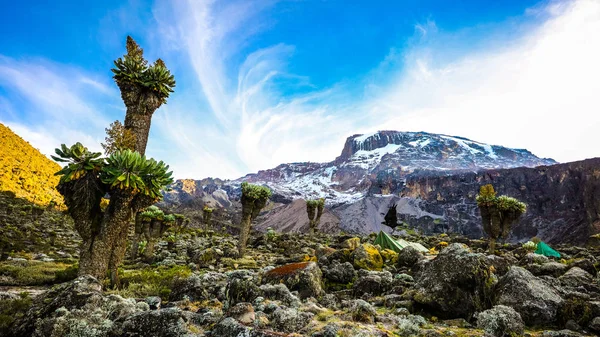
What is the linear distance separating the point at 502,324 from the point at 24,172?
68624mm

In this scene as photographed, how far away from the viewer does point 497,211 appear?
21.8 metres

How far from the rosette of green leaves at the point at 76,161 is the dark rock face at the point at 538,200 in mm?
104457

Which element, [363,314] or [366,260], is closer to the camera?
[363,314]

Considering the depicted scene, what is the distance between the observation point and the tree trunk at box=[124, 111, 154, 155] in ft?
37.6

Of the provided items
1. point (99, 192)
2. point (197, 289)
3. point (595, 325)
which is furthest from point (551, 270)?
point (99, 192)

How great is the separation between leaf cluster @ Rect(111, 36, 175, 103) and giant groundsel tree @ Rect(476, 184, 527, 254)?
22.5 m

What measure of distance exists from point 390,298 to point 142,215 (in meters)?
15.9

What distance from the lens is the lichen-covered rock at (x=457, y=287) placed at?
6.60 metres

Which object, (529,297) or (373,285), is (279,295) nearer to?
(373,285)

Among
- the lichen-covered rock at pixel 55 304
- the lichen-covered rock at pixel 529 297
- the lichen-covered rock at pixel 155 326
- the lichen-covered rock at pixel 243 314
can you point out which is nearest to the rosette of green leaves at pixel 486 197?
the lichen-covered rock at pixel 529 297

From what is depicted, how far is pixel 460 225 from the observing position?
113m

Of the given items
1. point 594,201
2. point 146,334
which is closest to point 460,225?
point 594,201

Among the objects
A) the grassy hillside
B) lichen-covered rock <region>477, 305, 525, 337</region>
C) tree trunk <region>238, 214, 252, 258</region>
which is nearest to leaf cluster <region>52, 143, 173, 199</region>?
lichen-covered rock <region>477, 305, 525, 337</region>

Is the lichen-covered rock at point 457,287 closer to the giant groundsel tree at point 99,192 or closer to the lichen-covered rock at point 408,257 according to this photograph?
the lichen-covered rock at point 408,257
